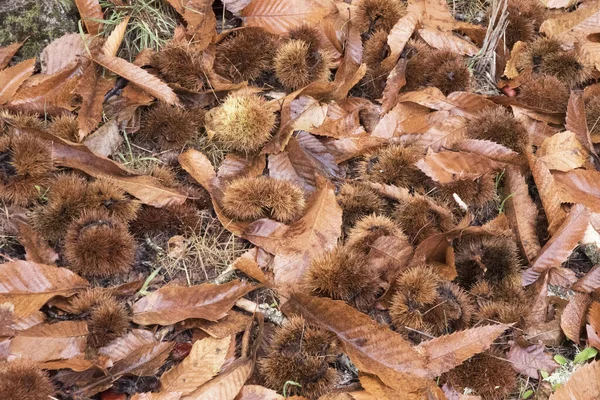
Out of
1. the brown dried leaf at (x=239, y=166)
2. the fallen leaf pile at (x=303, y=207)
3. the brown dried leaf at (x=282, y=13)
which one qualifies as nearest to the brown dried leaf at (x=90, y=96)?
the fallen leaf pile at (x=303, y=207)

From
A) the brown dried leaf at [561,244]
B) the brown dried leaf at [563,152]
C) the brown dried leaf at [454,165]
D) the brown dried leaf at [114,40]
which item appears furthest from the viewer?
the brown dried leaf at [114,40]

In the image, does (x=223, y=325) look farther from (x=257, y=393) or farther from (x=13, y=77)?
(x=13, y=77)

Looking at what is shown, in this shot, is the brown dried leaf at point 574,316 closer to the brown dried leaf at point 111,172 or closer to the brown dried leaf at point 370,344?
the brown dried leaf at point 370,344

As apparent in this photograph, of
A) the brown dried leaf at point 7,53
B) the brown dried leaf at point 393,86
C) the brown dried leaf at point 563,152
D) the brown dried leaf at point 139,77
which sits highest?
the brown dried leaf at point 7,53

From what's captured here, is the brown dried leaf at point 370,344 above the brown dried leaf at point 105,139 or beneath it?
beneath

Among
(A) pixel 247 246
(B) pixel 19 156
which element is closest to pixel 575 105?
(A) pixel 247 246

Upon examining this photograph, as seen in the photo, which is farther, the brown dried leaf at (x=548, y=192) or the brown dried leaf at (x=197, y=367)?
the brown dried leaf at (x=548, y=192)

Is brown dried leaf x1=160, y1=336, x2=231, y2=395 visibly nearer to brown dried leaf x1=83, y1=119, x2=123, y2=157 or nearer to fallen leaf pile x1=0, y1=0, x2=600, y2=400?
fallen leaf pile x1=0, y1=0, x2=600, y2=400

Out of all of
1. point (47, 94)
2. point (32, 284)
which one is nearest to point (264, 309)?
point (32, 284)
